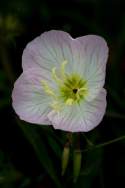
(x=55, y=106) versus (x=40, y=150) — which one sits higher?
(x=55, y=106)

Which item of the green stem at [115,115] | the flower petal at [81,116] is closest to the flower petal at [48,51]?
the flower petal at [81,116]

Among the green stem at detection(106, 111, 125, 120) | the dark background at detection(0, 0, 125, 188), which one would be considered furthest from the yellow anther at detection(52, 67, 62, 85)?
the green stem at detection(106, 111, 125, 120)

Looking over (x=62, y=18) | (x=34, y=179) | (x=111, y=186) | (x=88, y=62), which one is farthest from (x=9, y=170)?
→ (x=62, y=18)

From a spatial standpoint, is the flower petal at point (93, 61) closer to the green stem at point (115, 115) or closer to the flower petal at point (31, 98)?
the flower petal at point (31, 98)

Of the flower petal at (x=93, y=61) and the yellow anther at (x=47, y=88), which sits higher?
the flower petal at (x=93, y=61)

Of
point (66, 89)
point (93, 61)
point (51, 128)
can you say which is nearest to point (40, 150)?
point (51, 128)

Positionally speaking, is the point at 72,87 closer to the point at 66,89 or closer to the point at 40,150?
the point at 66,89

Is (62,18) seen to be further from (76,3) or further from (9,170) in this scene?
(9,170)

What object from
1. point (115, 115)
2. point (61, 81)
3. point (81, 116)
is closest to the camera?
point (81, 116)

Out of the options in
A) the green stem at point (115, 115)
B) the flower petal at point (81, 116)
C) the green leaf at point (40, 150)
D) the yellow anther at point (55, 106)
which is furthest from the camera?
the green stem at point (115, 115)
